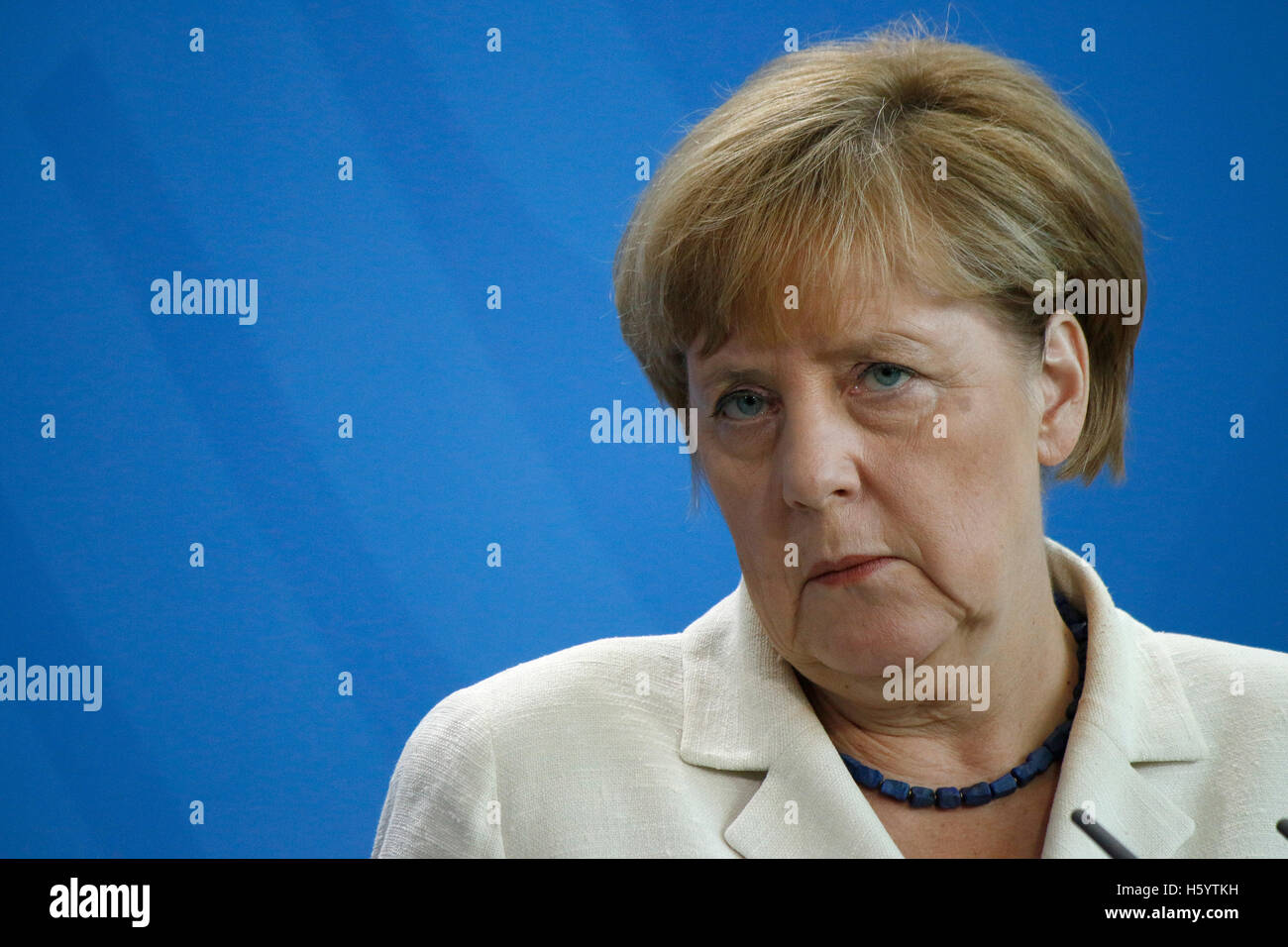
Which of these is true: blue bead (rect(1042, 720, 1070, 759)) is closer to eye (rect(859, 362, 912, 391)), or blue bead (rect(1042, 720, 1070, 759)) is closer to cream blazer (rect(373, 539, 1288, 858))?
cream blazer (rect(373, 539, 1288, 858))

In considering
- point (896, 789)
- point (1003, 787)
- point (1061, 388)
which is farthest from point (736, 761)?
point (1061, 388)

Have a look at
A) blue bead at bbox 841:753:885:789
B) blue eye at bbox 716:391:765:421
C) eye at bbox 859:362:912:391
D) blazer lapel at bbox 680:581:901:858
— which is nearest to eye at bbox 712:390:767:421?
blue eye at bbox 716:391:765:421

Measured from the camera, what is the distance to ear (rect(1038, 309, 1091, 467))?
132 cm

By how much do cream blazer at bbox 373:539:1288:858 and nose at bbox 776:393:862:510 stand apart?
241mm

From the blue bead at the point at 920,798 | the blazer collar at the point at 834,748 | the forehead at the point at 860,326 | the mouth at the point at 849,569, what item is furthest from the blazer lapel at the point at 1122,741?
the forehead at the point at 860,326

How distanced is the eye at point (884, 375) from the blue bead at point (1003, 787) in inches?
16.6

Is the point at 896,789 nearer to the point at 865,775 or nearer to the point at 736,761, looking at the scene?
the point at 865,775

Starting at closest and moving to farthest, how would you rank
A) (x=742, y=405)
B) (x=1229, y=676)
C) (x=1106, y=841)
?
(x=1106, y=841), (x=742, y=405), (x=1229, y=676)

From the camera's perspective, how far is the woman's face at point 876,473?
1.19m

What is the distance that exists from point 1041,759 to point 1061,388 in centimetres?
38

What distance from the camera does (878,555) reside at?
3.94ft

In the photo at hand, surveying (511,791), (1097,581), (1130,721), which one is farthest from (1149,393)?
(511,791)

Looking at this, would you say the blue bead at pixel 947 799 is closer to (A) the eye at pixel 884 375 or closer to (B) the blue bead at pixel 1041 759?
(B) the blue bead at pixel 1041 759
